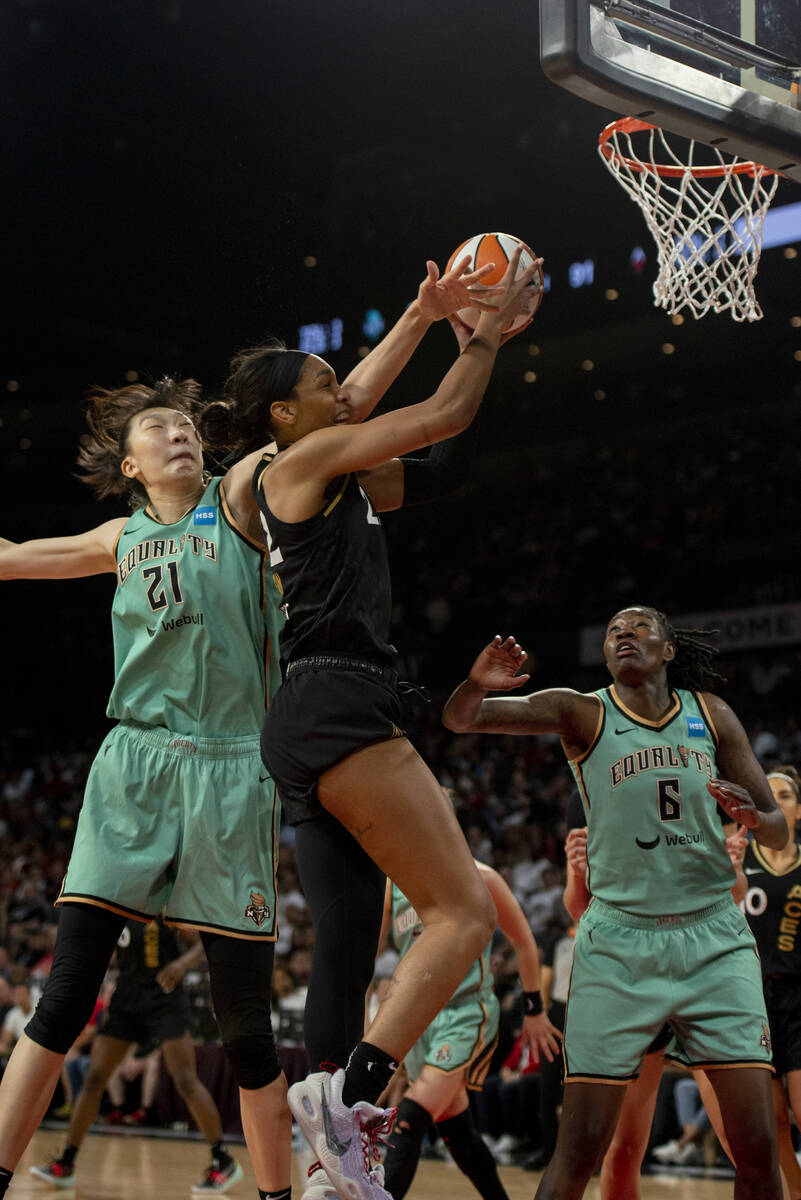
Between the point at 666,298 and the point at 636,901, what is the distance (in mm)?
3070

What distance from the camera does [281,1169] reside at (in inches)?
154

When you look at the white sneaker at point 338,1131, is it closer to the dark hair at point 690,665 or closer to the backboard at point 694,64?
the dark hair at point 690,665

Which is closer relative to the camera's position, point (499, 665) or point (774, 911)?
point (499, 665)

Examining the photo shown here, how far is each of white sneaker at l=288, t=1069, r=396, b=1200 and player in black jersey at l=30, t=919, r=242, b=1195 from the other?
4254mm

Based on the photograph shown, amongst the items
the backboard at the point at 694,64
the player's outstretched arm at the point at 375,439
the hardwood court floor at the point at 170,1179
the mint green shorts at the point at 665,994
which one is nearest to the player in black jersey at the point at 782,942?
the hardwood court floor at the point at 170,1179

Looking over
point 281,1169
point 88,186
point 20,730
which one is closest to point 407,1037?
point 281,1169

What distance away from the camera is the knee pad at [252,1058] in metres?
3.89

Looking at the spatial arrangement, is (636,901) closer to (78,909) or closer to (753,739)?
(78,909)

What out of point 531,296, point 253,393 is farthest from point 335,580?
point 531,296

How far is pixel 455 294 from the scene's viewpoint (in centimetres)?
390

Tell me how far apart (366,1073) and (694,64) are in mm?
3952

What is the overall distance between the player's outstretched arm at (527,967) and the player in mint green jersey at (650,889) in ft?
4.14

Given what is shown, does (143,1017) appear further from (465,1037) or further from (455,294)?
(455,294)

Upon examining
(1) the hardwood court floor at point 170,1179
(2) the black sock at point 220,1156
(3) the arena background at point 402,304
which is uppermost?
(3) the arena background at point 402,304
